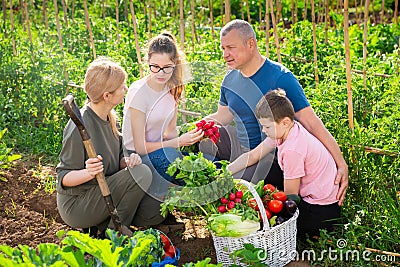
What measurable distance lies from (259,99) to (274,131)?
1.16 ft

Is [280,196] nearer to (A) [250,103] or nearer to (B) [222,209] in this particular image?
(B) [222,209]

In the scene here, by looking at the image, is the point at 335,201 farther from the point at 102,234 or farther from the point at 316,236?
the point at 102,234

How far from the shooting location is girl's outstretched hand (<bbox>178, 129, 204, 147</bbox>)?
154 inches

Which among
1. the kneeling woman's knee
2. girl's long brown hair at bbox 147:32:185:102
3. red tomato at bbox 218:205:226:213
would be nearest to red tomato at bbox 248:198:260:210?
red tomato at bbox 218:205:226:213

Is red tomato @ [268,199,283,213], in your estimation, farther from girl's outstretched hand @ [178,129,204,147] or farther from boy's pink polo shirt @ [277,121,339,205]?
girl's outstretched hand @ [178,129,204,147]

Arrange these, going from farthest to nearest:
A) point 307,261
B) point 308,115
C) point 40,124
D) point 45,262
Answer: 1. point 40,124
2. point 308,115
3. point 307,261
4. point 45,262

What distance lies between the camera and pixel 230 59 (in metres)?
3.87

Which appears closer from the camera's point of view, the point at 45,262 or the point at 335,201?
the point at 45,262

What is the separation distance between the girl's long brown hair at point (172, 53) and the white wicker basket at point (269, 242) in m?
0.96

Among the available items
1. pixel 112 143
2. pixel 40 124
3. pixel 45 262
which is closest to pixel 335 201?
pixel 112 143

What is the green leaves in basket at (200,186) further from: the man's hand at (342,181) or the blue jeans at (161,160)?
the man's hand at (342,181)

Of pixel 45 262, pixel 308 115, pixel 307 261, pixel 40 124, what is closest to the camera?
pixel 45 262

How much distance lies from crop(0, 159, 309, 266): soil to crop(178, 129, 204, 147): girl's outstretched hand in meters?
0.52

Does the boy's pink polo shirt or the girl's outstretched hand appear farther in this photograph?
the girl's outstretched hand
